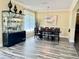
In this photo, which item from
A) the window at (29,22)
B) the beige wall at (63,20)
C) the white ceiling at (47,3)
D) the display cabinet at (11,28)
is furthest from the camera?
the beige wall at (63,20)

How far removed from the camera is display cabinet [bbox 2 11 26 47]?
5.79 metres

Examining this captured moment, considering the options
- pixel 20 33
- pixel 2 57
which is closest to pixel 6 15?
pixel 20 33

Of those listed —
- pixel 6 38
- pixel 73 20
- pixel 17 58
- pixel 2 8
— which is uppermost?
pixel 2 8

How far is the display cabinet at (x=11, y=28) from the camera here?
579cm

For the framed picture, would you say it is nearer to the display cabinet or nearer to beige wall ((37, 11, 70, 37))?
beige wall ((37, 11, 70, 37))

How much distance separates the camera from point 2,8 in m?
5.73

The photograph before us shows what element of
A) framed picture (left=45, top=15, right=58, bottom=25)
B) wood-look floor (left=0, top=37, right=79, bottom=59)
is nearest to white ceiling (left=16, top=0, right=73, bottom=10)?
framed picture (left=45, top=15, right=58, bottom=25)

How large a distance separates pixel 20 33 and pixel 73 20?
3.83m

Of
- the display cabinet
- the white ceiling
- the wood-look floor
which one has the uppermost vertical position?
the white ceiling

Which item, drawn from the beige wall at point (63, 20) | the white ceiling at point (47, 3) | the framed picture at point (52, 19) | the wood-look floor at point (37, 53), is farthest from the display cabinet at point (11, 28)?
the beige wall at point (63, 20)

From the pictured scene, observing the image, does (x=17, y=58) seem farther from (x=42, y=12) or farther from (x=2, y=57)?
(x=42, y=12)

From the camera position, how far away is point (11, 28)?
20.9ft

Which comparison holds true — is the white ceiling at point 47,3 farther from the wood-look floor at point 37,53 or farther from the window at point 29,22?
the wood-look floor at point 37,53

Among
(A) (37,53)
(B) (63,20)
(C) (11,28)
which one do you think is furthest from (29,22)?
(A) (37,53)
